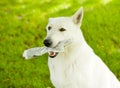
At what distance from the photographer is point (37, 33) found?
32.5ft

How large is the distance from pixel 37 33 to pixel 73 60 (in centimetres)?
439

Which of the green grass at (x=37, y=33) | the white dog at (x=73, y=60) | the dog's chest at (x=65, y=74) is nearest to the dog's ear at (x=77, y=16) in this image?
the white dog at (x=73, y=60)

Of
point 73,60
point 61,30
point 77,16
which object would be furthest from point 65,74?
point 77,16

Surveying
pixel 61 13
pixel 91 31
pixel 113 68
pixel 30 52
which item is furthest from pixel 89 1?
pixel 30 52

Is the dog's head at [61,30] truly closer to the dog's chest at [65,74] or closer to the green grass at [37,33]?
the dog's chest at [65,74]

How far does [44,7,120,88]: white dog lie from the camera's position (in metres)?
5.42

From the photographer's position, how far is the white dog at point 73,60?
5422 mm

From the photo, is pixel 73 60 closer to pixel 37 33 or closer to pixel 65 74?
pixel 65 74

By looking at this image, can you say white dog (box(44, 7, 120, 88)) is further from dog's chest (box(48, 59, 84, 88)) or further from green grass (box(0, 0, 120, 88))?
green grass (box(0, 0, 120, 88))

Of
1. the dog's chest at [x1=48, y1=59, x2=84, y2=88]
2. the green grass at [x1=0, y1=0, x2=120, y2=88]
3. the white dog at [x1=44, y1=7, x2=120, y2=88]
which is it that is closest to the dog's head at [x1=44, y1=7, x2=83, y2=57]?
the white dog at [x1=44, y1=7, x2=120, y2=88]

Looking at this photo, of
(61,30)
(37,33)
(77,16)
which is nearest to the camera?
(61,30)

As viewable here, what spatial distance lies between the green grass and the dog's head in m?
2.40

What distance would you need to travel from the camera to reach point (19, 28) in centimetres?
1017

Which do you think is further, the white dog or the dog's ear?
the dog's ear
